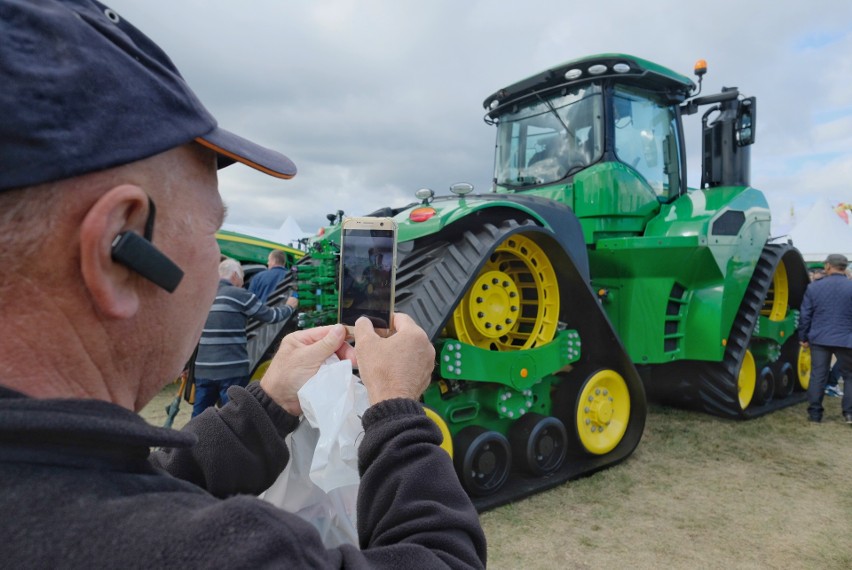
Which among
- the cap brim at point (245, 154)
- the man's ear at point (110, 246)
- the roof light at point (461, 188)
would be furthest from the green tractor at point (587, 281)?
the man's ear at point (110, 246)

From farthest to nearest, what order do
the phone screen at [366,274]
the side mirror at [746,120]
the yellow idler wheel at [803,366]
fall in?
the yellow idler wheel at [803,366]
the side mirror at [746,120]
the phone screen at [366,274]

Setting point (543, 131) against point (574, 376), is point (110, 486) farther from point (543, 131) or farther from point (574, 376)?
point (543, 131)

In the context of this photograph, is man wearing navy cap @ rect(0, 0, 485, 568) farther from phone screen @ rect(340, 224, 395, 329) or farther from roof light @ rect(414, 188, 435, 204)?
roof light @ rect(414, 188, 435, 204)

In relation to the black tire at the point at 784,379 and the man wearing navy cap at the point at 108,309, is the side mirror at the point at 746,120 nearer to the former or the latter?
the black tire at the point at 784,379

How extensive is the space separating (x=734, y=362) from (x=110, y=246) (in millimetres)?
5683

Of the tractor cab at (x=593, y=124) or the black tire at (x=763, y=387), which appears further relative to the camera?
the black tire at (x=763, y=387)

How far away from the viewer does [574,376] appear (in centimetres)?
413

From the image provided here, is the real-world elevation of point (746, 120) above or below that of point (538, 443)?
above

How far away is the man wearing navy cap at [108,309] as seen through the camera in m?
0.60

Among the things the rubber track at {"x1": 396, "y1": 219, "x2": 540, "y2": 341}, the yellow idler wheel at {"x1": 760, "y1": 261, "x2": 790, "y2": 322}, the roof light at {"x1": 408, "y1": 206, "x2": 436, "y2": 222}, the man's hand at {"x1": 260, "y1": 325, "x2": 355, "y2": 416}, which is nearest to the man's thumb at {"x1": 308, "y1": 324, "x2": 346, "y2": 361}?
the man's hand at {"x1": 260, "y1": 325, "x2": 355, "y2": 416}

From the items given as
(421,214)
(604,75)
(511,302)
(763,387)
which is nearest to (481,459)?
(511,302)

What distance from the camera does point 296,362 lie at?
144cm

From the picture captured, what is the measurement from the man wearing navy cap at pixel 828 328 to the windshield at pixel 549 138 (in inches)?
123

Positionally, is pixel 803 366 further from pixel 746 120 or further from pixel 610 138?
pixel 610 138
